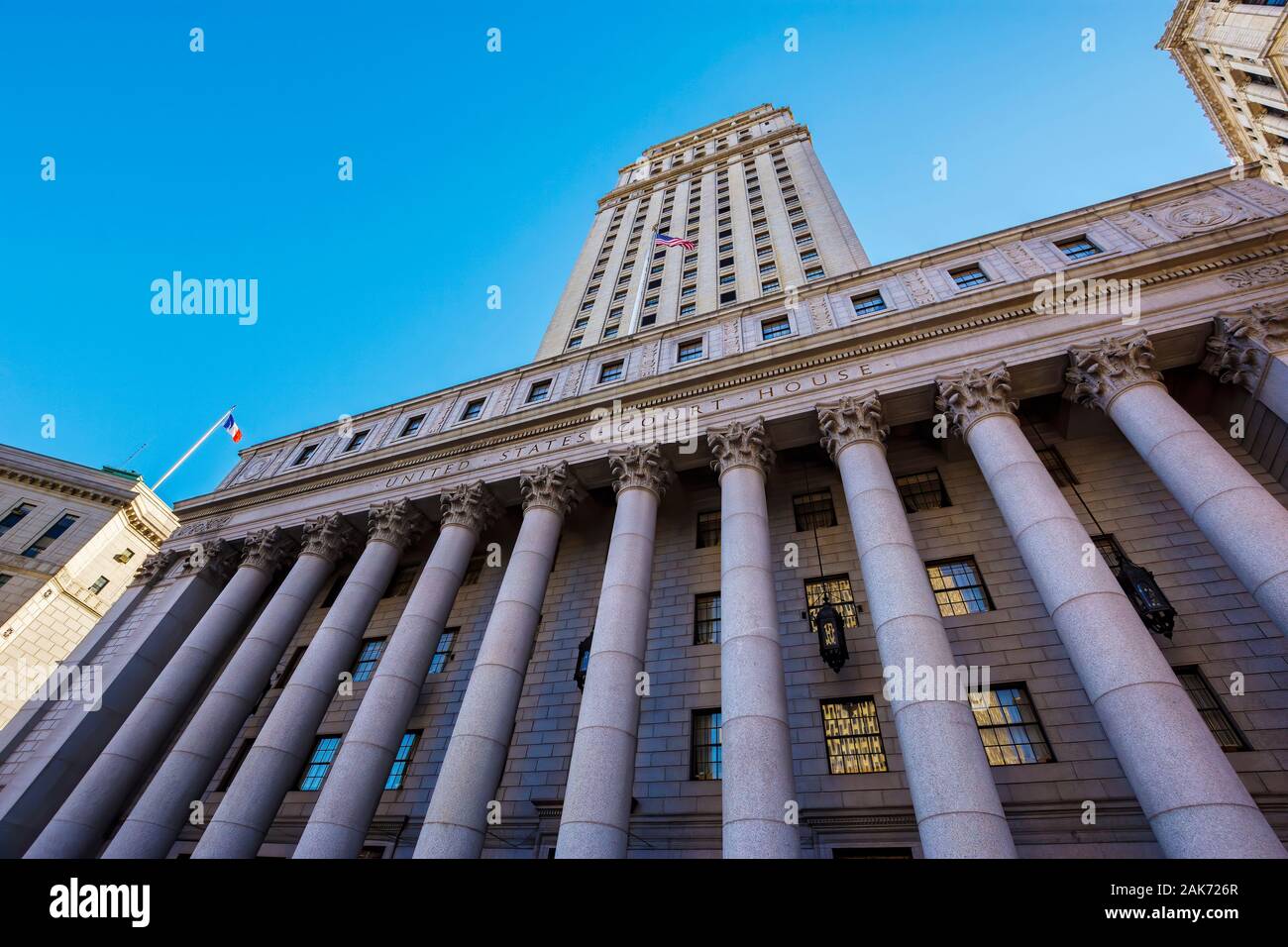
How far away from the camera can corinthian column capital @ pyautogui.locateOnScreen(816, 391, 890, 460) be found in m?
18.8

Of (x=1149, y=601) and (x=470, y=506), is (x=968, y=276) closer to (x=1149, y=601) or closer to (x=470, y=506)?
(x=1149, y=601)

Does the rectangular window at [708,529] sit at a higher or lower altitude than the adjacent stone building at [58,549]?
lower

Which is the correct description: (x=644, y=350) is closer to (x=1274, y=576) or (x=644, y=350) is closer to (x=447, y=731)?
(x=447, y=731)

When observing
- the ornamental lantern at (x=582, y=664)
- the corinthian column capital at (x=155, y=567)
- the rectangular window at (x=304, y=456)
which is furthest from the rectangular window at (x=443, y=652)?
the corinthian column capital at (x=155, y=567)

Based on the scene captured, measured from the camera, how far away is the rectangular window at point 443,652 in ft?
74.2

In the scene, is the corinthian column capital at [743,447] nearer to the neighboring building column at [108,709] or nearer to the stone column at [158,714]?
the stone column at [158,714]

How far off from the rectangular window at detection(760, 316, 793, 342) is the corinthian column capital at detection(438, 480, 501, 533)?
12558 millimetres

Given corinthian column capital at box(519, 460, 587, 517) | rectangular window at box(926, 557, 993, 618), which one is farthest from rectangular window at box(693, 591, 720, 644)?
rectangular window at box(926, 557, 993, 618)

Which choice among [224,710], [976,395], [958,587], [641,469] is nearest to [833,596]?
[958,587]

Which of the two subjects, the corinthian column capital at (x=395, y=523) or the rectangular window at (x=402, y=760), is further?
the corinthian column capital at (x=395, y=523)

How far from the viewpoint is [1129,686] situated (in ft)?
36.8

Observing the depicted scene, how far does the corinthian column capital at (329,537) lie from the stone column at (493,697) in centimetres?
930
